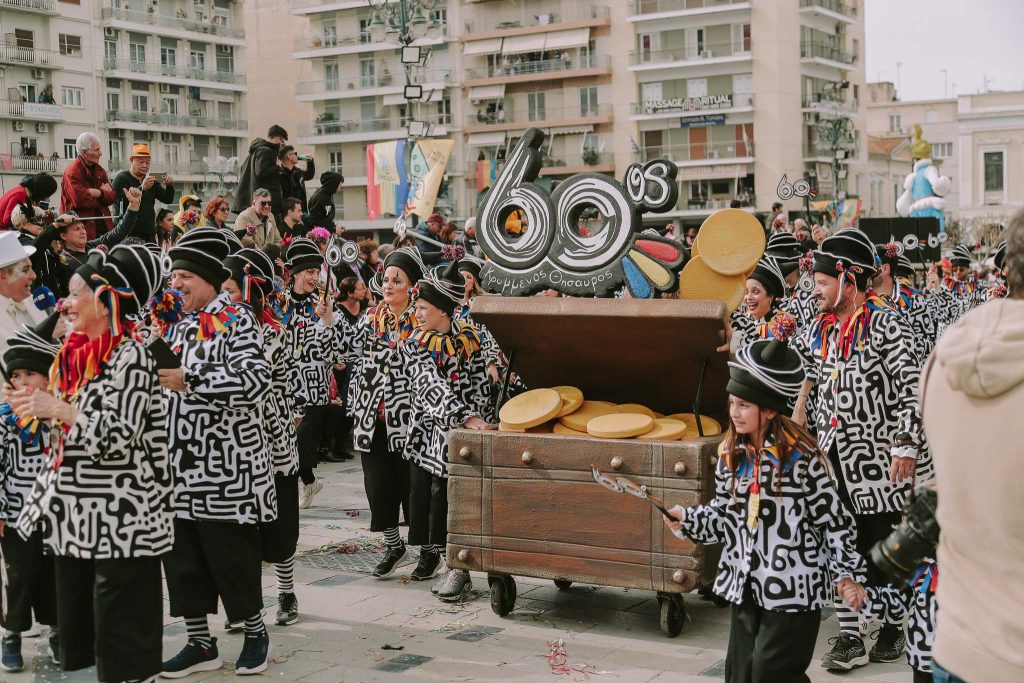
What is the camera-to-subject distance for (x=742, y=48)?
2207 inches

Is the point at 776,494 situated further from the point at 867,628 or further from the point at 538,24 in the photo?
the point at 538,24

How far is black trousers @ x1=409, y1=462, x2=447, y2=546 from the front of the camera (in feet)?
25.5

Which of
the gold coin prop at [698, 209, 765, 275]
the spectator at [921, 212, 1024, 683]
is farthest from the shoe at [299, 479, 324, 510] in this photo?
the spectator at [921, 212, 1024, 683]

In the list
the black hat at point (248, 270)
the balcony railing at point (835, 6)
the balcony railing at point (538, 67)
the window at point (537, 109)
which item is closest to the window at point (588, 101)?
the balcony railing at point (538, 67)

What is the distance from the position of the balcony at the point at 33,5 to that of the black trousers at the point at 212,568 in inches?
2172

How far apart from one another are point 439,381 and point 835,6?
189 ft

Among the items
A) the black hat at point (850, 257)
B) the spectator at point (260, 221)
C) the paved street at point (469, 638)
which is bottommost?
the paved street at point (469, 638)

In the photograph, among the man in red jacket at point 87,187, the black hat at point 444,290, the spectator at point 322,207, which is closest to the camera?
the black hat at point 444,290

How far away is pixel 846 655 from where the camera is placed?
19.9 feet

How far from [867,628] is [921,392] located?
13.0ft

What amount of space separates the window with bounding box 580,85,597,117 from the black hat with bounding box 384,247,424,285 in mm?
52143

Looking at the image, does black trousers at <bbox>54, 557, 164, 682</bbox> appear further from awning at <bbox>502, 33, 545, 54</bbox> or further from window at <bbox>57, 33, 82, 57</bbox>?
window at <bbox>57, 33, 82, 57</bbox>

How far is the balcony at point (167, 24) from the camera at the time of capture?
59.5m

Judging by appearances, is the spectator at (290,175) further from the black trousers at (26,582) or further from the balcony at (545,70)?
the balcony at (545,70)
